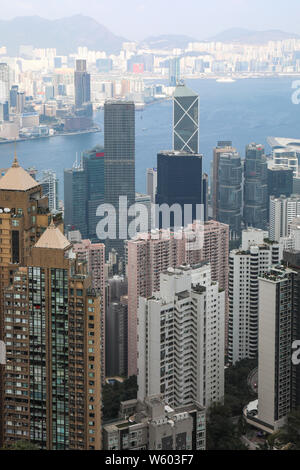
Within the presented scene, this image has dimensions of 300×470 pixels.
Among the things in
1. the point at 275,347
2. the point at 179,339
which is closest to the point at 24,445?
the point at 179,339

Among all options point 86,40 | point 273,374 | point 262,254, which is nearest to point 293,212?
point 86,40

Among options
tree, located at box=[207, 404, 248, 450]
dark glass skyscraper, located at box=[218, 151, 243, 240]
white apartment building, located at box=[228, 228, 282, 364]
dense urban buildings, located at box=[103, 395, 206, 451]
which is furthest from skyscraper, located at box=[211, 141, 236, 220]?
dense urban buildings, located at box=[103, 395, 206, 451]

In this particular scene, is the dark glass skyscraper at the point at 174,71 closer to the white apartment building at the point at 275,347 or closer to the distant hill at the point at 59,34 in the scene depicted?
the distant hill at the point at 59,34

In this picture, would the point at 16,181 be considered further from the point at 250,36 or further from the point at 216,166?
the point at 216,166
